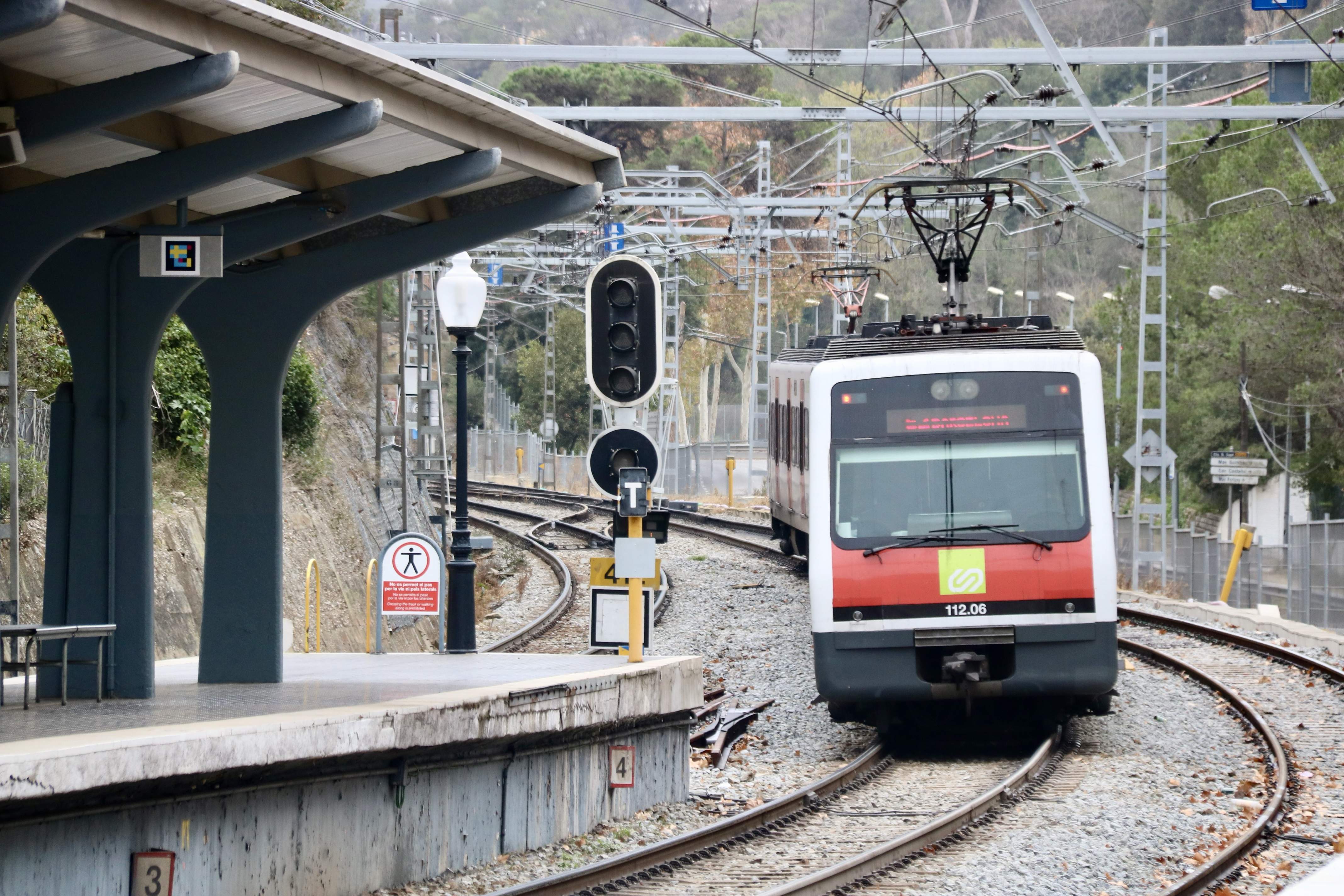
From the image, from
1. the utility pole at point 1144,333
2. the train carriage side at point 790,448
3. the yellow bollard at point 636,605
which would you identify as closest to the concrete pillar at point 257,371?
the yellow bollard at point 636,605

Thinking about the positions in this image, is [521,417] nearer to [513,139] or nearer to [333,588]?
[333,588]

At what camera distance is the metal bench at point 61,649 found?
870 cm

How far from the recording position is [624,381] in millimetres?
10414

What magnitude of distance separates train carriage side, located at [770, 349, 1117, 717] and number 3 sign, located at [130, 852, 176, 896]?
6.40 meters

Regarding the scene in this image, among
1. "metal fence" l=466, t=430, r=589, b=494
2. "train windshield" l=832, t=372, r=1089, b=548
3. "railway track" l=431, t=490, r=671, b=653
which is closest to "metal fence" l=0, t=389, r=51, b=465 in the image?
"railway track" l=431, t=490, r=671, b=653

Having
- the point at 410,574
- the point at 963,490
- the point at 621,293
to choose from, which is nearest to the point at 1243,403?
the point at 963,490

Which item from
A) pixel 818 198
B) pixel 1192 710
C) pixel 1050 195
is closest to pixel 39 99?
pixel 1192 710

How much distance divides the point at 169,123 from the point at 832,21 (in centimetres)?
12188

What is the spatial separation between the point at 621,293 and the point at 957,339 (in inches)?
151

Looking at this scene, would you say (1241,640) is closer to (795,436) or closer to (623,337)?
(795,436)

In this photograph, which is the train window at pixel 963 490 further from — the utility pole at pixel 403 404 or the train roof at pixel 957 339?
the utility pole at pixel 403 404

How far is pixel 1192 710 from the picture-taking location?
14.6 m

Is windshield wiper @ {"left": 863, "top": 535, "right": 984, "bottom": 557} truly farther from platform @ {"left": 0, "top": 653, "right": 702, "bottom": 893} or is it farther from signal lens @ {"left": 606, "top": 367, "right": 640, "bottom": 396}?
signal lens @ {"left": 606, "top": 367, "right": 640, "bottom": 396}

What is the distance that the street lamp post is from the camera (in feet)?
43.1
